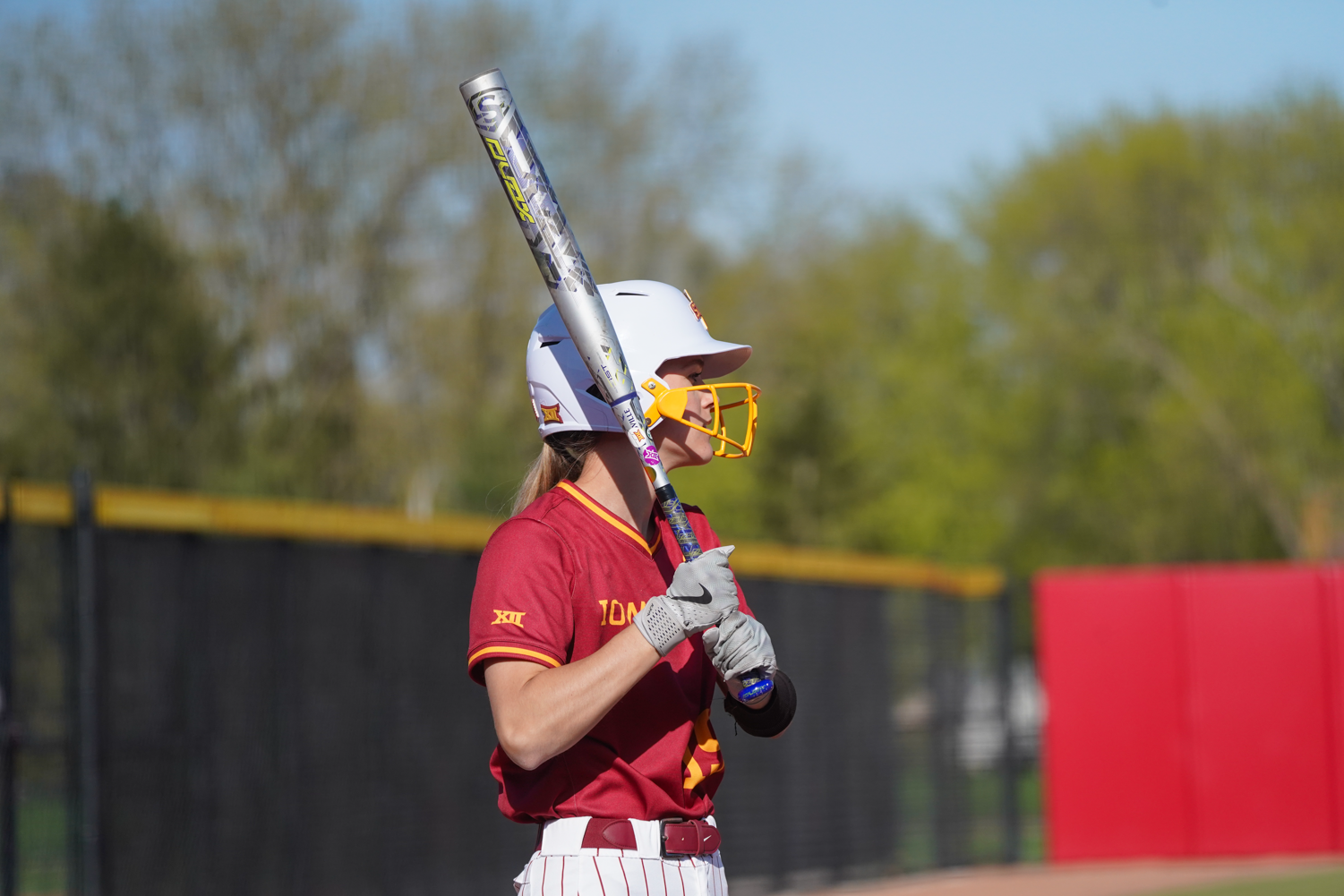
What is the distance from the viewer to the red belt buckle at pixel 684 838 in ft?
9.82

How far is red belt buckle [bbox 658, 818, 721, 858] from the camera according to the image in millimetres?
2994

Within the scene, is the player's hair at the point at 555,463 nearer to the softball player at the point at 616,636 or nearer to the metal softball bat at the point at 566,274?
the softball player at the point at 616,636

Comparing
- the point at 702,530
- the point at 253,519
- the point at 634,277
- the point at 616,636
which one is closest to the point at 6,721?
the point at 253,519

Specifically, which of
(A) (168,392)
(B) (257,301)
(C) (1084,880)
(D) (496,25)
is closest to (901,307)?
(D) (496,25)

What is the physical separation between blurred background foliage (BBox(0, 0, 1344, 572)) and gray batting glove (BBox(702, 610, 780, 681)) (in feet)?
35.5

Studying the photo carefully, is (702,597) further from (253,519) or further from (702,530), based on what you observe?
(253,519)

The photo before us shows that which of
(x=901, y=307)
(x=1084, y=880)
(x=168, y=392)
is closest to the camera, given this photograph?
(x=1084, y=880)

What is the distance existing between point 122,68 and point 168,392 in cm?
497

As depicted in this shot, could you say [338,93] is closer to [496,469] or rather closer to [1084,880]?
[496,469]

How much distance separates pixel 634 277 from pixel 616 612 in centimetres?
2614

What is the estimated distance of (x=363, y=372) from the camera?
Result: 920 inches

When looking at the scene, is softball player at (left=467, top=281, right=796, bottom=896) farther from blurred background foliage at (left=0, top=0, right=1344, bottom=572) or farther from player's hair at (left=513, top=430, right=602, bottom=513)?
blurred background foliage at (left=0, top=0, right=1344, bottom=572)

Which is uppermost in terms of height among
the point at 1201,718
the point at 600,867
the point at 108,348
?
the point at 108,348

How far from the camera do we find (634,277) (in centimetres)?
2894
